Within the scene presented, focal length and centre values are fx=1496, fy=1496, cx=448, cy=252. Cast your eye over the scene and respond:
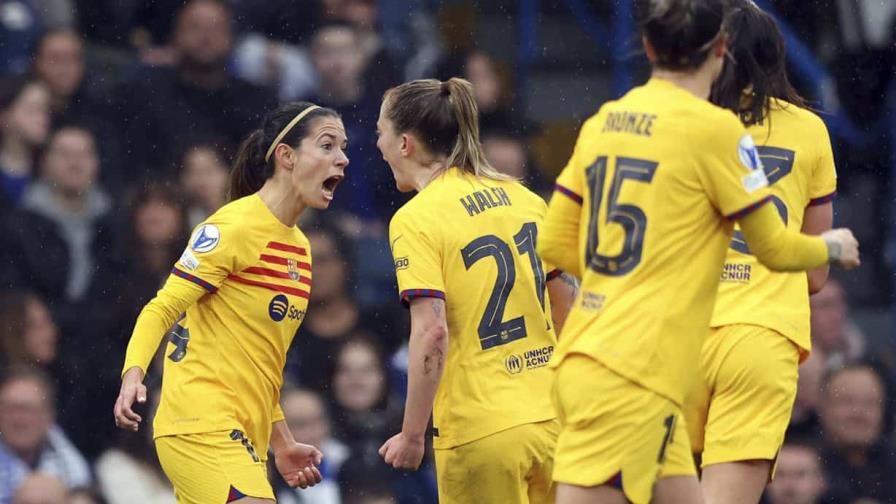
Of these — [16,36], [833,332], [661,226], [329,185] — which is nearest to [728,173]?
[661,226]

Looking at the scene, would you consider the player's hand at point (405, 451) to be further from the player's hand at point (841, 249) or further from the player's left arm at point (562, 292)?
the player's hand at point (841, 249)

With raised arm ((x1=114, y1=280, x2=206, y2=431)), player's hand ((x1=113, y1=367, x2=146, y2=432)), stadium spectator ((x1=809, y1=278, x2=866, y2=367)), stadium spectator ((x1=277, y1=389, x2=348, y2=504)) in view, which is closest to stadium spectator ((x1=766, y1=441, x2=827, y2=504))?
stadium spectator ((x1=809, y1=278, x2=866, y2=367))

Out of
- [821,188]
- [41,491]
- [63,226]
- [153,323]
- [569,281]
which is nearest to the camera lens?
[821,188]

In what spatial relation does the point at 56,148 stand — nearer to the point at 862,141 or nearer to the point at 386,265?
the point at 386,265

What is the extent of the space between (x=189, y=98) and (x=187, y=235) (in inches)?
29.7

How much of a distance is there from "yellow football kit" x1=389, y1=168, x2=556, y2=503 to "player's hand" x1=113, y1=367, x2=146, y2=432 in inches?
36.1

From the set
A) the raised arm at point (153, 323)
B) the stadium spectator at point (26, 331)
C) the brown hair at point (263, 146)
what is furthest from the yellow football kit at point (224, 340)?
the stadium spectator at point (26, 331)

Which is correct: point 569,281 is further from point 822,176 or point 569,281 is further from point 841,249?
point 841,249

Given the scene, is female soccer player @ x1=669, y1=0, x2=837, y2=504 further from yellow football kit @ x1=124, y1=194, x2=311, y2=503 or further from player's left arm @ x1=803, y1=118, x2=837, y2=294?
yellow football kit @ x1=124, y1=194, x2=311, y2=503

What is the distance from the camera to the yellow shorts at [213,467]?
5074 millimetres

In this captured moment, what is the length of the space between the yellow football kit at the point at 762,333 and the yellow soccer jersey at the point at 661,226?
932 millimetres

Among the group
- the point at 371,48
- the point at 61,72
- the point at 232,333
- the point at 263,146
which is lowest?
the point at 232,333

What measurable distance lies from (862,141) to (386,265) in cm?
272

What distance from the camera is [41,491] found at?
7328 millimetres
